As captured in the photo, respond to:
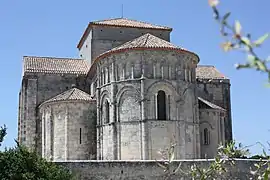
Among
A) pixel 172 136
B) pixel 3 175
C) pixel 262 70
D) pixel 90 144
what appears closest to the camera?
pixel 262 70

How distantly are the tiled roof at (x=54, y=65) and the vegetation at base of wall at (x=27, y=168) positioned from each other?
12.2 metres

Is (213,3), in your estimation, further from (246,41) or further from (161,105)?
(161,105)

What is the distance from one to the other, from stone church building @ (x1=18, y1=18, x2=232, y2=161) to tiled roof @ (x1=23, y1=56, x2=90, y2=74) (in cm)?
89

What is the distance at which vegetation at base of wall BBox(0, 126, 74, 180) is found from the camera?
1608 cm

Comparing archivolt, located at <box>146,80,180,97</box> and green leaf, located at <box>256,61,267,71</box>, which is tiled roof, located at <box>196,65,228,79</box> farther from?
green leaf, located at <box>256,61,267,71</box>

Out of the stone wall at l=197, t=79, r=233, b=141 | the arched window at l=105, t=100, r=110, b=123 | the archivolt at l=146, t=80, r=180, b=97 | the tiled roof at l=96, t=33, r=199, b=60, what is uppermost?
the tiled roof at l=96, t=33, r=199, b=60

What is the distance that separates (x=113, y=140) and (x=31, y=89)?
868cm

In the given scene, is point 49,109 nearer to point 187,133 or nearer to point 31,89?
point 31,89

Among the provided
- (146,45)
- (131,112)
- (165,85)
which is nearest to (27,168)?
(131,112)

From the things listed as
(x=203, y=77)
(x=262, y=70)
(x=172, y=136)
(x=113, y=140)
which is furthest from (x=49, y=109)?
(x=262, y=70)

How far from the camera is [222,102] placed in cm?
3070

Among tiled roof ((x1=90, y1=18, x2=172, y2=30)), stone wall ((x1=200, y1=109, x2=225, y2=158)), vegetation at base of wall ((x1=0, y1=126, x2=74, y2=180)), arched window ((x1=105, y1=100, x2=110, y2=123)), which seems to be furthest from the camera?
tiled roof ((x1=90, y1=18, x2=172, y2=30))

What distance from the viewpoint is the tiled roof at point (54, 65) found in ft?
94.9

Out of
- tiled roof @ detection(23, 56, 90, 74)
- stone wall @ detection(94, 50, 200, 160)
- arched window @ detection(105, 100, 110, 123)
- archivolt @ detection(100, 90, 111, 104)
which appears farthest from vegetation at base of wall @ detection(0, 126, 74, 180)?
tiled roof @ detection(23, 56, 90, 74)
